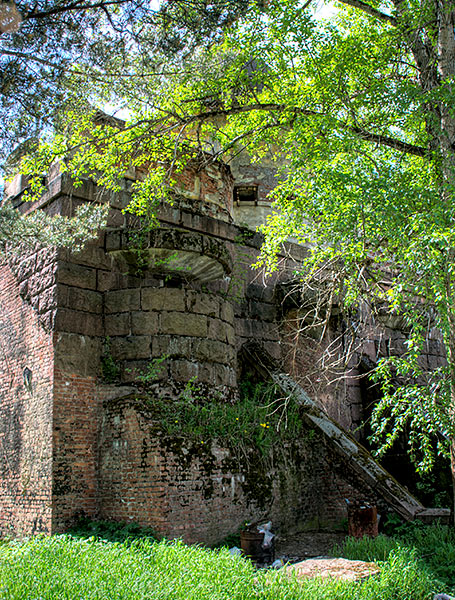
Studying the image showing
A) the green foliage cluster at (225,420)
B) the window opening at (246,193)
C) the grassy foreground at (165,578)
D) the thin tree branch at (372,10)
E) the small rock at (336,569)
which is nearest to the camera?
the grassy foreground at (165,578)

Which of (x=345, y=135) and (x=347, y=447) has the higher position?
(x=345, y=135)

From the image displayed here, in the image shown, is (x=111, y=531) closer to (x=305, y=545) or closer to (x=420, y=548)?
(x=305, y=545)

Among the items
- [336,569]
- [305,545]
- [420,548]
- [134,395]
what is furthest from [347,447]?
[134,395]

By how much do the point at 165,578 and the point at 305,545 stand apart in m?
3.60

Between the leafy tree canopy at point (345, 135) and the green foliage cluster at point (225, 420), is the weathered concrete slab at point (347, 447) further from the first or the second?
the leafy tree canopy at point (345, 135)

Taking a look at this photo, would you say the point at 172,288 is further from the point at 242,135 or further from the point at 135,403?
the point at 242,135

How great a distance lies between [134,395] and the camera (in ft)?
27.8

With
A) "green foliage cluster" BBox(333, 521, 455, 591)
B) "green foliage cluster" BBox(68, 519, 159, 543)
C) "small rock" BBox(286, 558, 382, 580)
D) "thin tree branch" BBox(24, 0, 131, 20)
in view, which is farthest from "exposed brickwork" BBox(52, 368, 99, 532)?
"thin tree branch" BBox(24, 0, 131, 20)

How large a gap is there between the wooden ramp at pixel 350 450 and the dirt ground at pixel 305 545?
3.18 feet

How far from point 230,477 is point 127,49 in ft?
19.5

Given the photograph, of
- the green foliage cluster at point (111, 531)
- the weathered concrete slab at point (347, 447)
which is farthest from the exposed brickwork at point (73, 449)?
the weathered concrete slab at point (347, 447)

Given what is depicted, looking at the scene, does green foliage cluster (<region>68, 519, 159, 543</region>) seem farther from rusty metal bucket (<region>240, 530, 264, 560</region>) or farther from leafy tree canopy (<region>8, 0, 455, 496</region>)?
leafy tree canopy (<region>8, 0, 455, 496</region>)

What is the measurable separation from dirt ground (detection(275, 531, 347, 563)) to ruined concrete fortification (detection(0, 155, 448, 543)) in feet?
0.91

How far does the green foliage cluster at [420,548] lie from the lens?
656 cm
